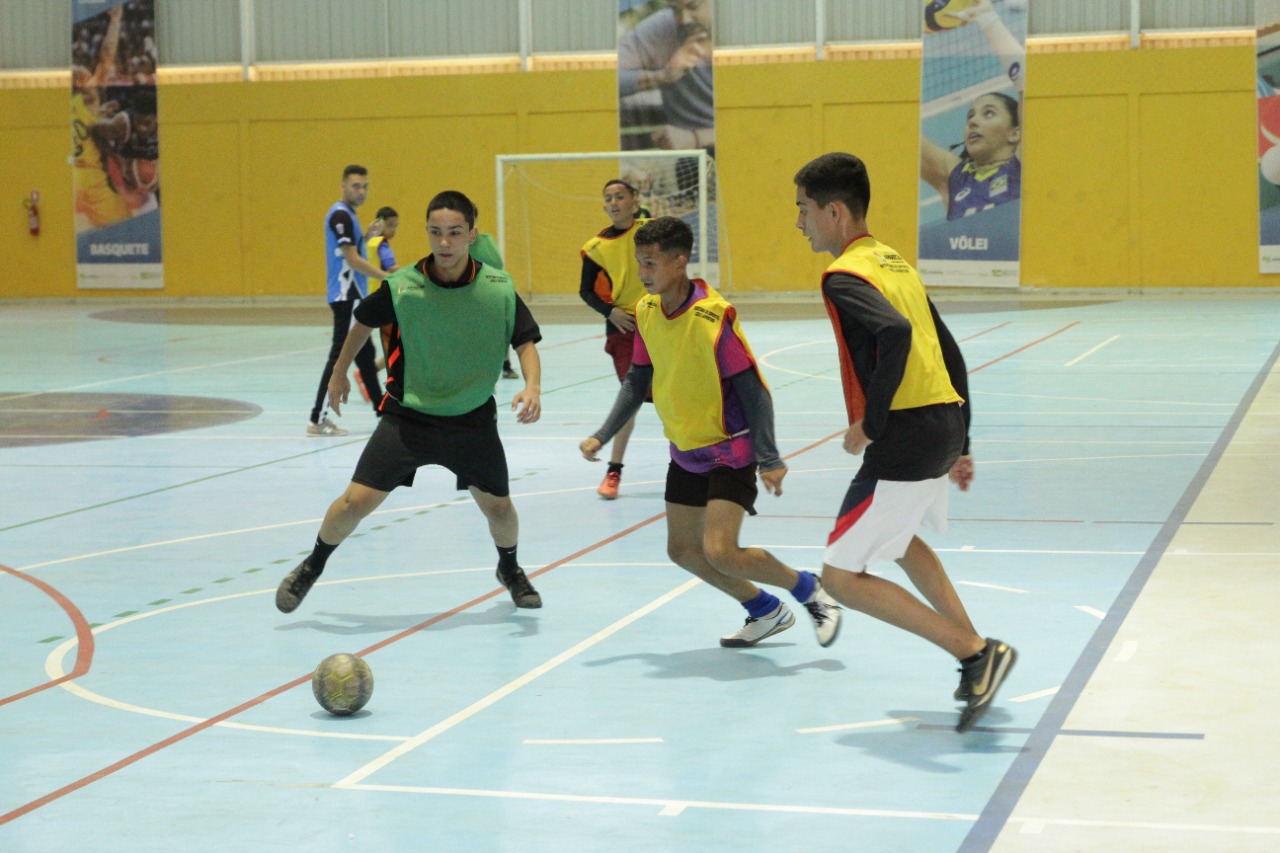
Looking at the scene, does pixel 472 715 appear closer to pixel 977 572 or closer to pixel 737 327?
pixel 737 327

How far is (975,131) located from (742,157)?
13.6 feet

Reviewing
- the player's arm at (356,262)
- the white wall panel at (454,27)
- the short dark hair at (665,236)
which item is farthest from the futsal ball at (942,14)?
the short dark hair at (665,236)

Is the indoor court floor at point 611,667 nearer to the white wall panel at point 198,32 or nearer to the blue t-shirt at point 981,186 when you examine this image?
the blue t-shirt at point 981,186

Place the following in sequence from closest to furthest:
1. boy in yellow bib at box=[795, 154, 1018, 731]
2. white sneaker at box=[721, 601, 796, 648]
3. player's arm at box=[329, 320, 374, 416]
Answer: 1. boy in yellow bib at box=[795, 154, 1018, 731]
2. white sneaker at box=[721, 601, 796, 648]
3. player's arm at box=[329, 320, 374, 416]

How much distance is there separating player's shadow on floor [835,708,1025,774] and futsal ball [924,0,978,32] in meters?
24.9

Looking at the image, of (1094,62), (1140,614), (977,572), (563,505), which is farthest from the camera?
(1094,62)

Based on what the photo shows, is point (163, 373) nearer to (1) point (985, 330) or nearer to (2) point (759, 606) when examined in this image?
(1) point (985, 330)

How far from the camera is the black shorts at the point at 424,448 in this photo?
269 inches

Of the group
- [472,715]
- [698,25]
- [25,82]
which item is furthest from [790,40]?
[472,715]

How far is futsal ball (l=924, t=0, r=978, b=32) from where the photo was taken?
28562mm

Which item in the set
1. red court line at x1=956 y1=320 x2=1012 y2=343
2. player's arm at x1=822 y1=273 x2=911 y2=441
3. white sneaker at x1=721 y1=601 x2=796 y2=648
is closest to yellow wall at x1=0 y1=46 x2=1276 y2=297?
red court line at x1=956 y1=320 x2=1012 y2=343

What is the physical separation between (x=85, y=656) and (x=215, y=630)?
580mm

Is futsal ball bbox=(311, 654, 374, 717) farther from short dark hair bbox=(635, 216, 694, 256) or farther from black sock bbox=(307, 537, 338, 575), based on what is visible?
short dark hair bbox=(635, 216, 694, 256)

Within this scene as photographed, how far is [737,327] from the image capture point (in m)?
6.14
